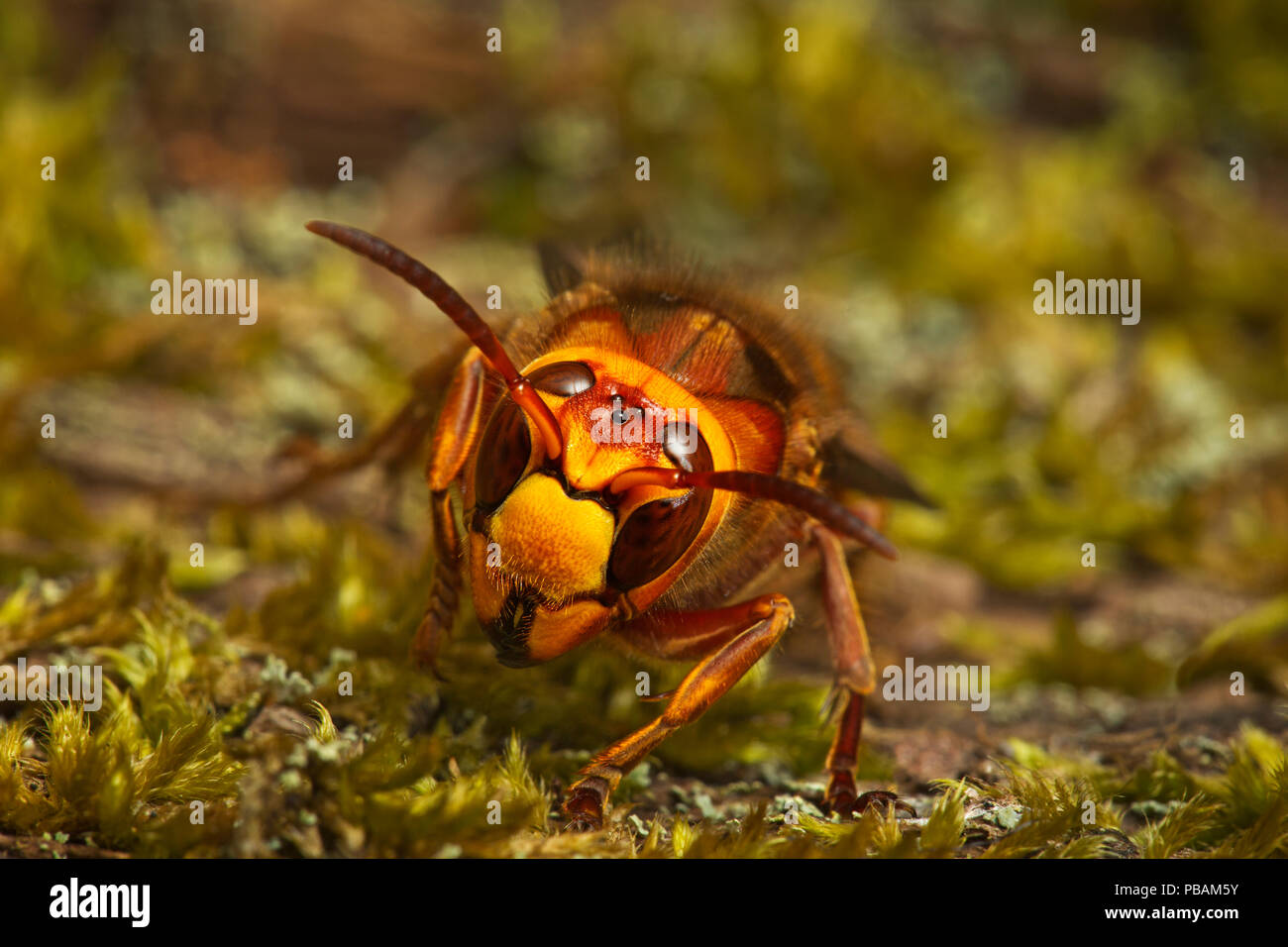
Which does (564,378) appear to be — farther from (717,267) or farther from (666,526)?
(717,267)

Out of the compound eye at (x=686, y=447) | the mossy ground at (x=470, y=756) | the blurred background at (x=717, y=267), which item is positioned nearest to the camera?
the mossy ground at (x=470, y=756)

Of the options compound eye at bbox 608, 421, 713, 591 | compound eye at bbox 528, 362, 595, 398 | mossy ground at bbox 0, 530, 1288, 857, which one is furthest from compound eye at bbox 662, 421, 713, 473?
mossy ground at bbox 0, 530, 1288, 857

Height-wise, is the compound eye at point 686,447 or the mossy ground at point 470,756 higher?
the compound eye at point 686,447

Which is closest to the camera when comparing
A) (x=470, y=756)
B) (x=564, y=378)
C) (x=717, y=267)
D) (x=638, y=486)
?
(x=638, y=486)

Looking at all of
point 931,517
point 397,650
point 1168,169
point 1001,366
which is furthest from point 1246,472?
point 397,650

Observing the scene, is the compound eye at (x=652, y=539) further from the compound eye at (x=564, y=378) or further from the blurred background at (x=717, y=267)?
the blurred background at (x=717, y=267)

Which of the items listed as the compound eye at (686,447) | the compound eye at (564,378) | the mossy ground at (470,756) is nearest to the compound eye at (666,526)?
the compound eye at (686,447)

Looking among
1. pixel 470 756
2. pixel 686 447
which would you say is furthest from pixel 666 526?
pixel 470 756

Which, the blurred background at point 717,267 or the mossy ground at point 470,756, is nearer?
the mossy ground at point 470,756
